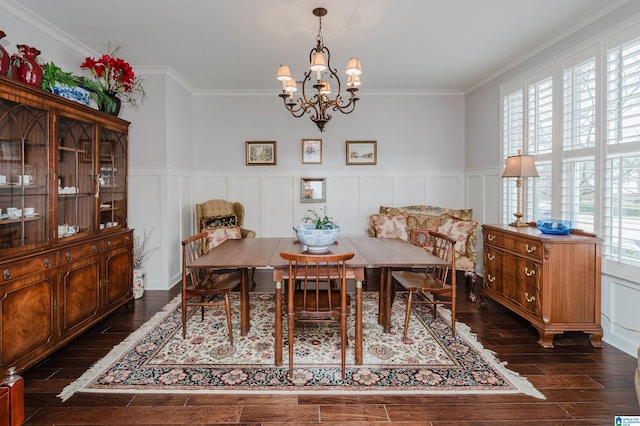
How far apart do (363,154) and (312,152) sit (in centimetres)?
81

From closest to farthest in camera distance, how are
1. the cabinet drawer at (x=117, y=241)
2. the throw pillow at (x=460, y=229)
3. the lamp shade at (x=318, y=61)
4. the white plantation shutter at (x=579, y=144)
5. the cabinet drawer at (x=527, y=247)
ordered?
the lamp shade at (x=318, y=61) < the cabinet drawer at (x=527, y=247) < the white plantation shutter at (x=579, y=144) < the cabinet drawer at (x=117, y=241) < the throw pillow at (x=460, y=229)

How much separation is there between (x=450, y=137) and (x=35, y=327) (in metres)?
5.49

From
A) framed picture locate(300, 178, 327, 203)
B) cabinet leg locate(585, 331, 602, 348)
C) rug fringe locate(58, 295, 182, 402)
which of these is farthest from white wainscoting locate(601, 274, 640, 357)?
rug fringe locate(58, 295, 182, 402)

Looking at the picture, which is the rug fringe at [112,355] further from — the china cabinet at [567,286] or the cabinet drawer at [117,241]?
the china cabinet at [567,286]

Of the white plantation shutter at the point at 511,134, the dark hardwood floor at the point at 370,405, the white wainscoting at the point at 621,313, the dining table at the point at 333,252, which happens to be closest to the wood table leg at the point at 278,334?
the dining table at the point at 333,252

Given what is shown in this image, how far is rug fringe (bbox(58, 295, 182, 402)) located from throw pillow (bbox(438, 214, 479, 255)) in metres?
3.41

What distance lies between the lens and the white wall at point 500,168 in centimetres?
270

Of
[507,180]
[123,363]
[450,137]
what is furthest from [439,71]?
[123,363]

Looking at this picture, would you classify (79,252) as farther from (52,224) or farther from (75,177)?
(75,177)

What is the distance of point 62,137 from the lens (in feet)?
9.12

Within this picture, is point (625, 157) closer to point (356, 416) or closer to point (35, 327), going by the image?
point (356, 416)

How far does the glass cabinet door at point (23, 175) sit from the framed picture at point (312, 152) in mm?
3394

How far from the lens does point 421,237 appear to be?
4.65 m

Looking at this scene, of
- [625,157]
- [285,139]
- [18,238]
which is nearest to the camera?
[18,238]
